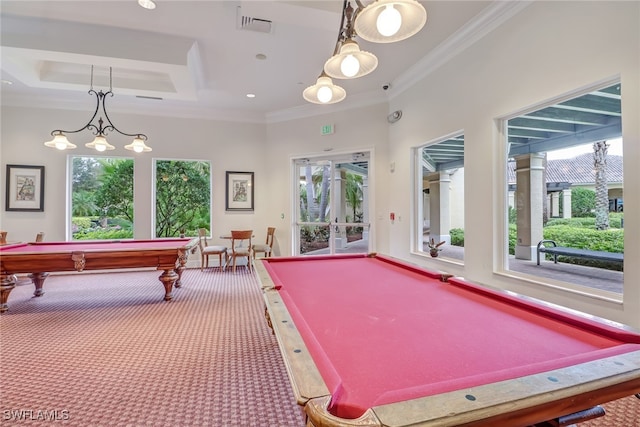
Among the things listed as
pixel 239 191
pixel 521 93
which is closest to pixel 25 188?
pixel 239 191

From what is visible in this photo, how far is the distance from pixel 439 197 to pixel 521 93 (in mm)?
2128

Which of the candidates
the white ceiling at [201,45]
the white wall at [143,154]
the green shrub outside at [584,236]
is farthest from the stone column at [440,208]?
the white wall at [143,154]

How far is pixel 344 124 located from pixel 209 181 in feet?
10.2

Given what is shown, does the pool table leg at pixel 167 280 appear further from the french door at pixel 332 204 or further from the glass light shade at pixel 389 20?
the glass light shade at pixel 389 20

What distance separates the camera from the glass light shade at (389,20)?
4.94 ft

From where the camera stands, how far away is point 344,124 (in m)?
5.66

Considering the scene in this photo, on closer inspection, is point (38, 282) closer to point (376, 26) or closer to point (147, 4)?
point (147, 4)

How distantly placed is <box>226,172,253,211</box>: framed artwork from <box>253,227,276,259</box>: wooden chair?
2.39 ft

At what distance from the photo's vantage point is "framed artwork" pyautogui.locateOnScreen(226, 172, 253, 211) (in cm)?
630

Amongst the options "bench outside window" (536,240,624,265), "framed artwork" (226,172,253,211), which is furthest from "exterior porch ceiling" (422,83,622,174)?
"framed artwork" (226,172,253,211)

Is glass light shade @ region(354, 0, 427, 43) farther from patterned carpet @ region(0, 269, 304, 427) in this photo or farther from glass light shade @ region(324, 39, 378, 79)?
patterned carpet @ region(0, 269, 304, 427)

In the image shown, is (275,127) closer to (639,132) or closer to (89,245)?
(89,245)

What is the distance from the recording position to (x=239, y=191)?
637 cm

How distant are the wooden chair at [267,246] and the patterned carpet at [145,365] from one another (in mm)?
1872
